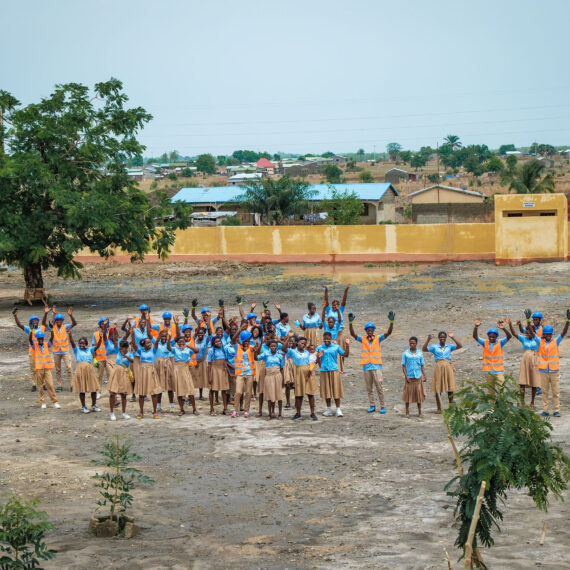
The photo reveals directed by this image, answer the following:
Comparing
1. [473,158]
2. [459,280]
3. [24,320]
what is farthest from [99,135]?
[473,158]

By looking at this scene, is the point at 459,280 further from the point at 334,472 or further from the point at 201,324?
the point at 334,472

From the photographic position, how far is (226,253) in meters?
45.6

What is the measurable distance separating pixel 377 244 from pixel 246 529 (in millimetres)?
34108

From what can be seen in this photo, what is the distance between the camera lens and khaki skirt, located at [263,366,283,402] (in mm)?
15148

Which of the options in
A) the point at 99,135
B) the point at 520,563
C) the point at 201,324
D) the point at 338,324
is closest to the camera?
the point at 520,563

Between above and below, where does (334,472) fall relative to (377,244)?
below

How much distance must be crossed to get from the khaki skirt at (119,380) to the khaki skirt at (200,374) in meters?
1.41

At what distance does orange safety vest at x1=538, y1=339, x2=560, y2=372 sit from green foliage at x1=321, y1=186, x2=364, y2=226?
121 feet

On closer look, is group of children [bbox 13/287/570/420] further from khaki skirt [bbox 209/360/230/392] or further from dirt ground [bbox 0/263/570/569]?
dirt ground [bbox 0/263/570/569]

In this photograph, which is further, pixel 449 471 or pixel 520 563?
pixel 449 471

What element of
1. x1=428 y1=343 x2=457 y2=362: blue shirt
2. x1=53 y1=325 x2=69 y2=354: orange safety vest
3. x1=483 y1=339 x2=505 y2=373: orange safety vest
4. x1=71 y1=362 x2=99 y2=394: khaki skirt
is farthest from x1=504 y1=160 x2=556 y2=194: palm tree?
x1=71 y1=362 x2=99 y2=394: khaki skirt

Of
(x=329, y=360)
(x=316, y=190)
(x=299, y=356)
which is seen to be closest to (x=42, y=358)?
(x=299, y=356)

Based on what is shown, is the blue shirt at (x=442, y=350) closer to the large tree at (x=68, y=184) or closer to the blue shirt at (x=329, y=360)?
the blue shirt at (x=329, y=360)

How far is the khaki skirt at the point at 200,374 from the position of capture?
54.0ft
